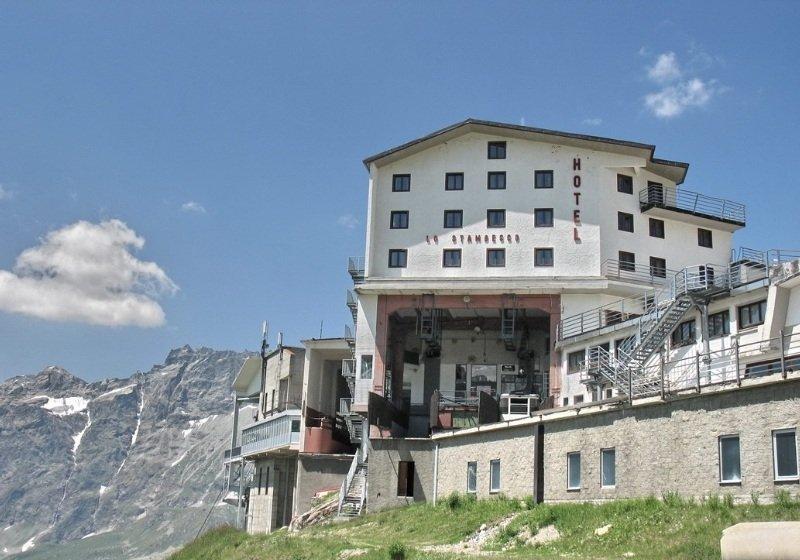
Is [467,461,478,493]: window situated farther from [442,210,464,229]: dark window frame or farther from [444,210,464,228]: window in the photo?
[444,210,464,228]: window

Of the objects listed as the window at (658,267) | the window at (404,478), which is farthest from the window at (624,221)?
the window at (404,478)

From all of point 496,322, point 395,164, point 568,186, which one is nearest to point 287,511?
point 496,322

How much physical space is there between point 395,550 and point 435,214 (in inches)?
1263

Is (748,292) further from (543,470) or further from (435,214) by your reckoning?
(435,214)

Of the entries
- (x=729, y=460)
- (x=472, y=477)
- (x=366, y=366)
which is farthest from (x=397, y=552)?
(x=366, y=366)

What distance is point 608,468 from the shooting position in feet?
100

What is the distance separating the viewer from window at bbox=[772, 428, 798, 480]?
23.5 m

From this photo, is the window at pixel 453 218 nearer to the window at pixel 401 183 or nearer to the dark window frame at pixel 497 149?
the window at pixel 401 183

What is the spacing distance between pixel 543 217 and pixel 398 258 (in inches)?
358

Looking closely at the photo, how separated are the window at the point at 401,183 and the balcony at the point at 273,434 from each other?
15.9m

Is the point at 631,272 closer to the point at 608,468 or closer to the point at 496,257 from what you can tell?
the point at 496,257

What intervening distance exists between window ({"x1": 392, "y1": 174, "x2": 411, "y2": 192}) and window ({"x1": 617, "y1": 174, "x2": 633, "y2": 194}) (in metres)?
12.8

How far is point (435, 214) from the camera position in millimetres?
58156

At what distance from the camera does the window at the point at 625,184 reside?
188ft
